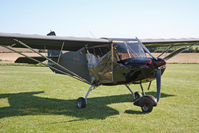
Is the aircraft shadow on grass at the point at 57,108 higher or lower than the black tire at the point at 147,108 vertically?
lower

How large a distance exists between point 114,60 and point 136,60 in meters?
0.85

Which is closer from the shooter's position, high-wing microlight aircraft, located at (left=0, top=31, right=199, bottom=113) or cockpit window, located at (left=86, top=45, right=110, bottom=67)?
high-wing microlight aircraft, located at (left=0, top=31, right=199, bottom=113)

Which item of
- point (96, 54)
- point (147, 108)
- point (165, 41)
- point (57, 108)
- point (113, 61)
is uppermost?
point (165, 41)

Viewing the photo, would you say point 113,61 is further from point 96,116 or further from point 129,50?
point 96,116

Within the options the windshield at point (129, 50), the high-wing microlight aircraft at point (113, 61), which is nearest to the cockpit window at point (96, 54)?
the high-wing microlight aircraft at point (113, 61)

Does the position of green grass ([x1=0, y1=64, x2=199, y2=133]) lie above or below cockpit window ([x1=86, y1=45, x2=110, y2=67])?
below

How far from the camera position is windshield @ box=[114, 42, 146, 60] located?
21.4 feet

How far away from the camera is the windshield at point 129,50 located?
652 centimetres

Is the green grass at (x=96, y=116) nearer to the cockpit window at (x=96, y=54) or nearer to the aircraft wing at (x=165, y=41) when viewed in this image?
the cockpit window at (x=96, y=54)

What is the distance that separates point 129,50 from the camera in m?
6.60

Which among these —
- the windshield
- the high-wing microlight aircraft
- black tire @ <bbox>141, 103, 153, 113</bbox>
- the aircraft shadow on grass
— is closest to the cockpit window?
the high-wing microlight aircraft

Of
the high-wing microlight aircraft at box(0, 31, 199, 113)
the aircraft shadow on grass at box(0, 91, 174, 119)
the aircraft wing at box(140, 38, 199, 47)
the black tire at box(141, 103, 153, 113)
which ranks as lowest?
the aircraft shadow on grass at box(0, 91, 174, 119)

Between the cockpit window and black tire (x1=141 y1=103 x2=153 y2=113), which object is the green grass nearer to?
black tire (x1=141 y1=103 x2=153 y2=113)

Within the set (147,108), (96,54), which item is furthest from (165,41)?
(147,108)
